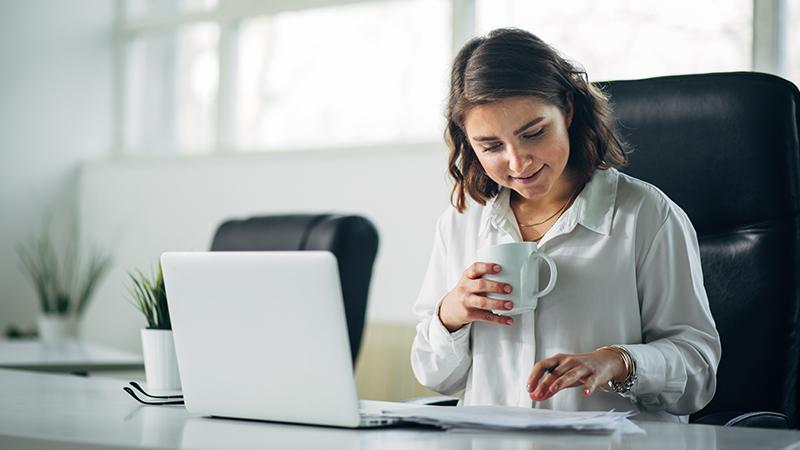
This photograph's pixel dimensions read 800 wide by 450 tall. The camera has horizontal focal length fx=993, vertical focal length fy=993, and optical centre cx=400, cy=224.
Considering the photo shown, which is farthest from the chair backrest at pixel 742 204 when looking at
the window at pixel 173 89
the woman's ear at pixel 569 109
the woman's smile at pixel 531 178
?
the window at pixel 173 89

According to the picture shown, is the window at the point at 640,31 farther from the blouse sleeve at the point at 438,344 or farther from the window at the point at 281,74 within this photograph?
the blouse sleeve at the point at 438,344

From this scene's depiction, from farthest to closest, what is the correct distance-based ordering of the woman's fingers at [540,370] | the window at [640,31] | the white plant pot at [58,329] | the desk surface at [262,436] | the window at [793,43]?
the white plant pot at [58,329]
the window at [640,31]
the window at [793,43]
the woman's fingers at [540,370]
the desk surface at [262,436]

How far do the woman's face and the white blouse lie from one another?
9 cm

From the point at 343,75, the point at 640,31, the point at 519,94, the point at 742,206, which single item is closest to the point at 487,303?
the point at 519,94

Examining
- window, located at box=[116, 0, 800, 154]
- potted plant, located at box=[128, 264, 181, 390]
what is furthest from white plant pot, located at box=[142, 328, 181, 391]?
window, located at box=[116, 0, 800, 154]

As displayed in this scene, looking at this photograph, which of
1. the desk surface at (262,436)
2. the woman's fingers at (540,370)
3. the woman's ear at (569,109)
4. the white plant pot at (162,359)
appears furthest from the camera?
the woman's ear at (569,109)

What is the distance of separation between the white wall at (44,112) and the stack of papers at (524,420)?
4.01 metres

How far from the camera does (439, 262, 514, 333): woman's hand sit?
147 cm

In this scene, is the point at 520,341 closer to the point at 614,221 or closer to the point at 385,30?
the point at 614,221

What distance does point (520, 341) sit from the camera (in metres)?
1.69

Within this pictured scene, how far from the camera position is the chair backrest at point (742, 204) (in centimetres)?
180

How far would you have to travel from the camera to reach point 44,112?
16.2ft

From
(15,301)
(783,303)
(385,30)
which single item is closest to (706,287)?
(783,303)

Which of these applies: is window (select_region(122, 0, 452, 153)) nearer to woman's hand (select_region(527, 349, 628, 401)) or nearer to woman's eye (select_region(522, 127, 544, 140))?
woman's eye (select_region(522, 127, 544, 140))
